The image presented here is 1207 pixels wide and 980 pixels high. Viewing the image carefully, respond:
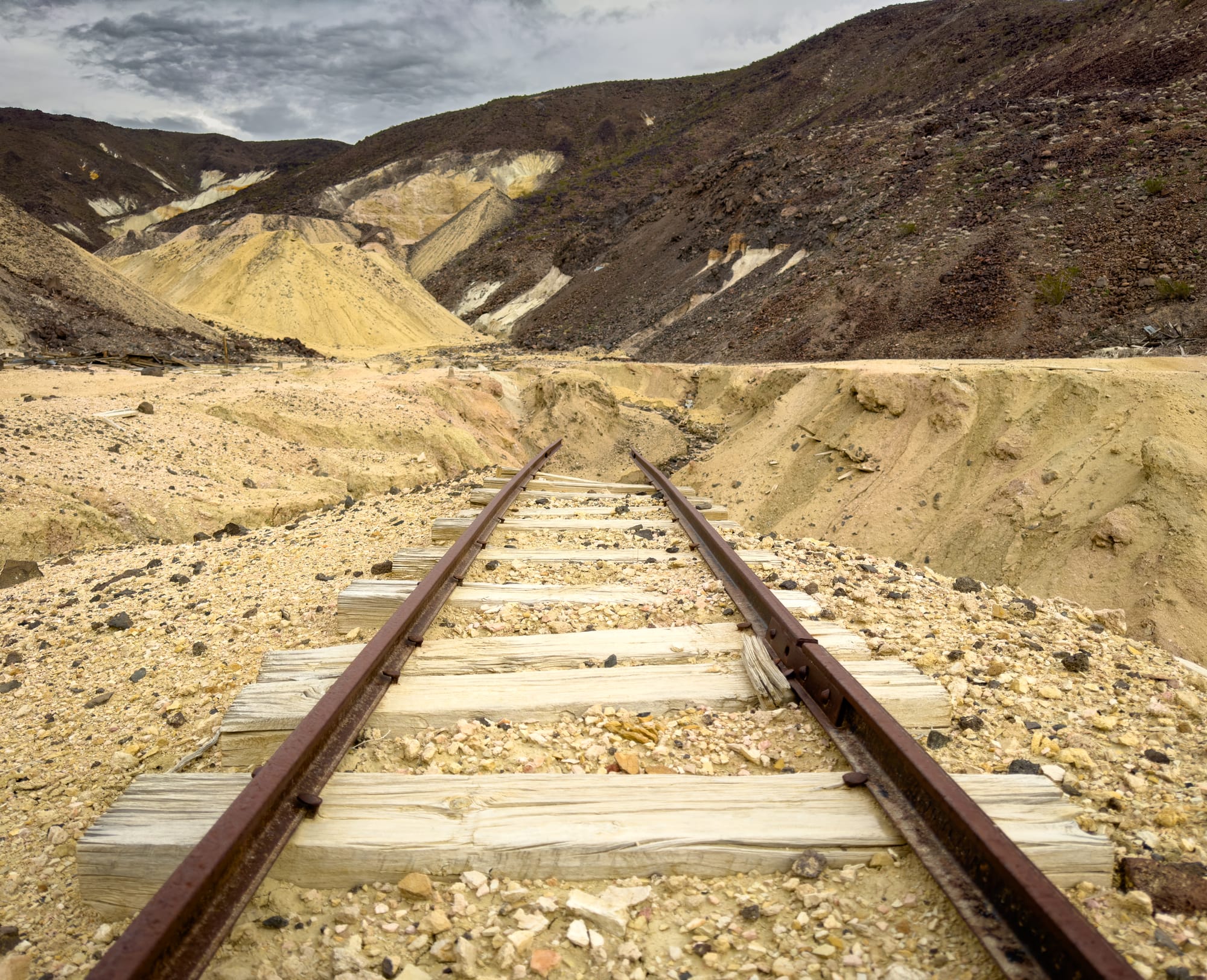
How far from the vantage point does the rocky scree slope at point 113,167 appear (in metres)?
79.1

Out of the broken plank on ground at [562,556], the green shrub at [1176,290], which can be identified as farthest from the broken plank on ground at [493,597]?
the green shrub at [1176,290]

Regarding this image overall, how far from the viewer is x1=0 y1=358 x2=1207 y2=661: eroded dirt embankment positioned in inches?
238

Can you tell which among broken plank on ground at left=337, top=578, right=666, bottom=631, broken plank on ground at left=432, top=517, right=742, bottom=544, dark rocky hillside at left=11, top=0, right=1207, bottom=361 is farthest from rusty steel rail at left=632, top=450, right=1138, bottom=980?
dark rocky hillside at left=11, top=0, right=1207, bottom=361

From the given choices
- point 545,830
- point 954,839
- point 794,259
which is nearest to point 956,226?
point 794,259

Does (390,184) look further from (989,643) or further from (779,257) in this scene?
(989,643)

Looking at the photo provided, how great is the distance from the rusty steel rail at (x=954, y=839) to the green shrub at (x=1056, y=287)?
17.9m

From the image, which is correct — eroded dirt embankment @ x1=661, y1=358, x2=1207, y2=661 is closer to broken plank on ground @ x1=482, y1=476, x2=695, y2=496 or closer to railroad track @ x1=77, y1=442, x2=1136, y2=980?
broken plank on ground @ x1=482, y1=476, x2=695, y2=496

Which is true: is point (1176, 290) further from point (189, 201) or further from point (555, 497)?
point (189, 201)

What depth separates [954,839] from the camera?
162cm

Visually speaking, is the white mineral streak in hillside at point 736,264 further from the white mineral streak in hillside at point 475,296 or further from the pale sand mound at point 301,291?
the white mineral streak in hillside at point 475,296

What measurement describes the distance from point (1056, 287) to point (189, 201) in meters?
101

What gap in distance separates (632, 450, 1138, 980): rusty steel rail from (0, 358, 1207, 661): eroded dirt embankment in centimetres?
494

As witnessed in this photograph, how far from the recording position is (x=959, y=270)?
1930 centimetres

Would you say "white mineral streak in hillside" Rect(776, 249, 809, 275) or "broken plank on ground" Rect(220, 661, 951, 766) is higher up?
"white mineral streak in hillside" Rect(776, 249, 809, 275)
